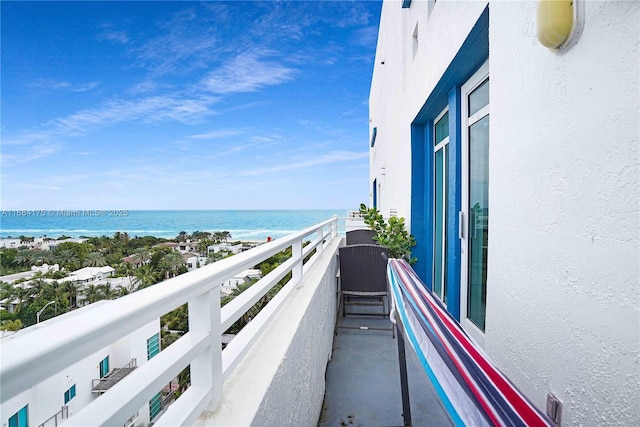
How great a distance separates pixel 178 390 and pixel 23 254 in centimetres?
105

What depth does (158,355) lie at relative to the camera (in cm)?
85

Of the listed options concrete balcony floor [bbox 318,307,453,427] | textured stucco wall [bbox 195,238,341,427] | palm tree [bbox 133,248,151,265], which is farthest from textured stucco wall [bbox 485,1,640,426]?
palm tree [bbox 133,248,151,265]

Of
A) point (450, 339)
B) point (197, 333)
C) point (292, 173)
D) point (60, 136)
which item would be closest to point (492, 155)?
point (450, 339)

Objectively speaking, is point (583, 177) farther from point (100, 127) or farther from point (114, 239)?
point (100, 127)

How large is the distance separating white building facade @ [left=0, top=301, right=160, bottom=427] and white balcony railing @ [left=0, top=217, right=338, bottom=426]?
28mm

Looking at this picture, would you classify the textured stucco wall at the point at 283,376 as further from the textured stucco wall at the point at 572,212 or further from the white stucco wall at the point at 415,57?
the white stucco wall at the point at 415,57

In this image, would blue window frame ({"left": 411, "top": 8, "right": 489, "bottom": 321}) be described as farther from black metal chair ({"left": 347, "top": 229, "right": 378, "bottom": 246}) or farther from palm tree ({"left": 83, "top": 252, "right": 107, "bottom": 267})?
palm tree ({"left": 83, "top": 252, "right": 107, "bottom": 267})

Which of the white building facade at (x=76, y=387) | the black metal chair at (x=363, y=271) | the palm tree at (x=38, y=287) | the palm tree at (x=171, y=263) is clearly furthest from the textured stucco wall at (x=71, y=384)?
the black metal chair at (x=363, y=271)

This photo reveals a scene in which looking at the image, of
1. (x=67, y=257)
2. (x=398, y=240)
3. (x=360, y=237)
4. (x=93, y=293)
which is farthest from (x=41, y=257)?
(x=360, y=237)

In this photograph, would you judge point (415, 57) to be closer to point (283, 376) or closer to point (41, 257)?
point (283, 376)

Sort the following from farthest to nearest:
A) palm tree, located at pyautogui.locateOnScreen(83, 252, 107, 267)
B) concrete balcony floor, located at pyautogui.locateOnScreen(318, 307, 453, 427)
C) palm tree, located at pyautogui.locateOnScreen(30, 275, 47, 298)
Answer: concrete balcony floor, located at pyautogui.locateOnScreen(318, 307, 453, 427), palm tree, located at pyautogui.locateOnScreen(83, 252, 107, 267), palm tree, located at pyautogui.locateOnScreen(30, 275, 47, 298)

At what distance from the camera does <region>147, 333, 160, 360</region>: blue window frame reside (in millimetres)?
912

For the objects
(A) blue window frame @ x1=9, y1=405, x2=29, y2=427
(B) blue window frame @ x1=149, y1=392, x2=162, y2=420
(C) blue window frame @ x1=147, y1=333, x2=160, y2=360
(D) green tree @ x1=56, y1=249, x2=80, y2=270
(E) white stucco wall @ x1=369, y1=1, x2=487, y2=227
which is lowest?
(B) blue window frame @ x1=149, y1=392, x2=162, y2=420

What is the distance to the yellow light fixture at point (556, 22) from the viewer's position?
1.18 m
